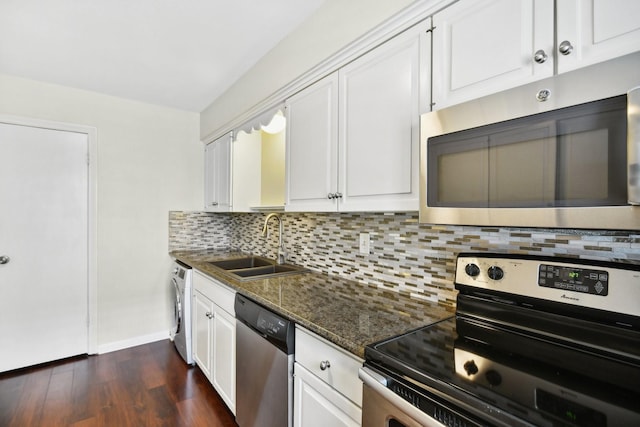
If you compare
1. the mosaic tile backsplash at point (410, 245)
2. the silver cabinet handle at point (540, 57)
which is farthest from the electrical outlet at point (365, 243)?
the silver cabinet handle at point (540, 57)

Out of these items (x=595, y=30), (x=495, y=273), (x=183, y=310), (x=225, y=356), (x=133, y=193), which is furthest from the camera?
(x=133, y=193)

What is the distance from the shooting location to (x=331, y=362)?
1.15 m

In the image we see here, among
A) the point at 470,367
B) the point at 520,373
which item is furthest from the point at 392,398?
the point at 520,373

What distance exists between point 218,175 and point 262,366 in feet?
6.64

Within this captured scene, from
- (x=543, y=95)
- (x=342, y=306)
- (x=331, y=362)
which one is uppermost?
(x=543, y=95)

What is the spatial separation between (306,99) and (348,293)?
43.3 inches

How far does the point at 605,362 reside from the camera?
2.70 ft

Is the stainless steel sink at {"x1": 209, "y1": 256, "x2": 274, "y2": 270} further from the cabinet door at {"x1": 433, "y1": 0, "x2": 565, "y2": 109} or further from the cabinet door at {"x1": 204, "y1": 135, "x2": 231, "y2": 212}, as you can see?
A: the cabinet door at {"x1": 433, "y1": 0, "x2": 565, "y2": 109}

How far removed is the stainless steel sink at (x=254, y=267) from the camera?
2355 mm

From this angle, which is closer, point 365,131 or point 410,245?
point 365,131

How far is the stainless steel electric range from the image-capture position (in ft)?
2.23

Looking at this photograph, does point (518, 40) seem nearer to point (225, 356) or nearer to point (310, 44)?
point (310, 44)

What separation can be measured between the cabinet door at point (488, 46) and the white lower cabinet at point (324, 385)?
98cm

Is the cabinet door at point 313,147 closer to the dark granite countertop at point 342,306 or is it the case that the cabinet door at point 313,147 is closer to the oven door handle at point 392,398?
the dark granite countertop at point 342,306
